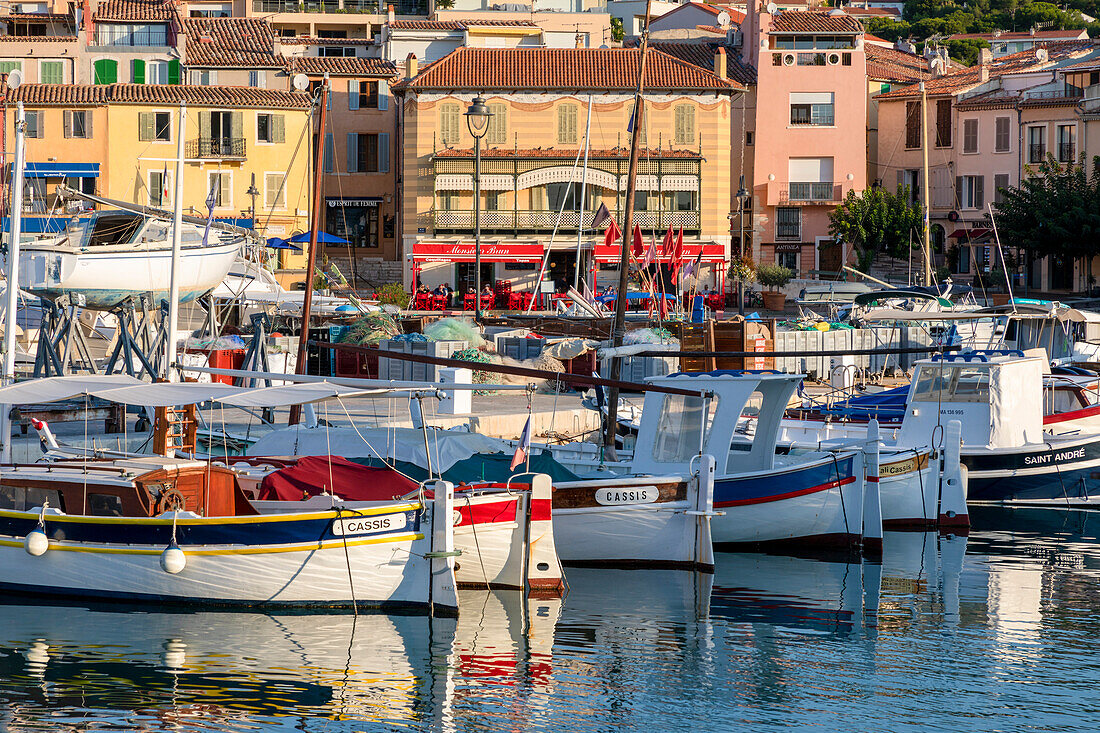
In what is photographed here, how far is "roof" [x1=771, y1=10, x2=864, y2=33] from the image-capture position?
60.2m

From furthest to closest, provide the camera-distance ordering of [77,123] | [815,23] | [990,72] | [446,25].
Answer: [446,25] < [990,72] < [815,23] < [77,123]

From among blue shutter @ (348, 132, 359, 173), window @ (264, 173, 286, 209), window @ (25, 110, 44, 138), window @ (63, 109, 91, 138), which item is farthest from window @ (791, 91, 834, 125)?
window @ (25, 110, 44, 138)

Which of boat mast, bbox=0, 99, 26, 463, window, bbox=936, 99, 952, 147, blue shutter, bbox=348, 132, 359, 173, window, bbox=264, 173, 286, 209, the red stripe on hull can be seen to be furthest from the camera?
window, bbox=936, 99, 952, 147

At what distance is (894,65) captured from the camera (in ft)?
222

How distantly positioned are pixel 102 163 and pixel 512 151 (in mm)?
16036

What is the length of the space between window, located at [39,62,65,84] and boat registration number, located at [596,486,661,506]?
50174 mm

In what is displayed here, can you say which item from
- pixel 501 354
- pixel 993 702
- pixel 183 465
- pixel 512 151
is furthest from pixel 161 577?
pixel 512 151

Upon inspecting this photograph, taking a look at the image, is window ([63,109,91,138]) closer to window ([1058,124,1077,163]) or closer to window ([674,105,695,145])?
window ([674,105,695,145])

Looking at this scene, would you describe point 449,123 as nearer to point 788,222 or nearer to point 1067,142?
point 788,222

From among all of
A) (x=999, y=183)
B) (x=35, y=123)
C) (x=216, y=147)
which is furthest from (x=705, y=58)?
(x=35, y=123)

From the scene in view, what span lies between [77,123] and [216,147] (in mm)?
5360

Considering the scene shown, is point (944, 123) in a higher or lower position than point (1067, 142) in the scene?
higher

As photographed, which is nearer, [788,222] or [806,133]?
[806,133]

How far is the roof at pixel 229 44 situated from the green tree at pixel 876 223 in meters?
24.5
